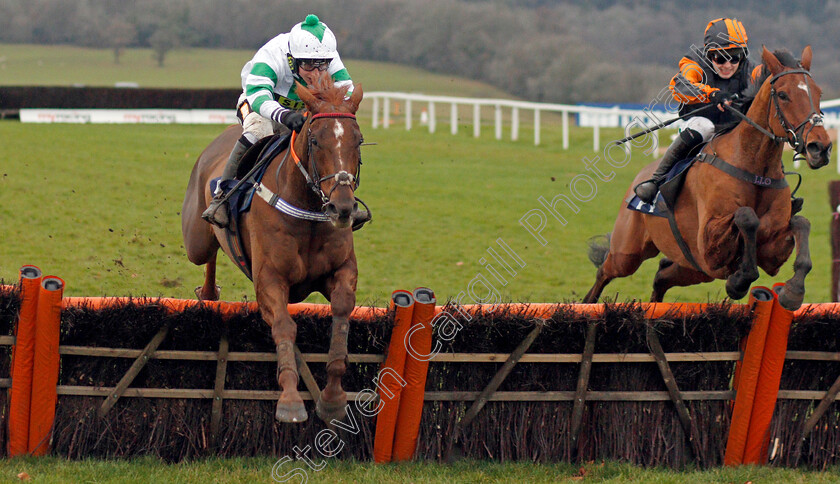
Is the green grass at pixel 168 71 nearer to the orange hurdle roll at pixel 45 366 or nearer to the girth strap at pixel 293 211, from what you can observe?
the girth strap at pixel 293 211

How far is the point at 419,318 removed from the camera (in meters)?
5.02

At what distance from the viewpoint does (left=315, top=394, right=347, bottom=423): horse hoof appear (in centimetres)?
476

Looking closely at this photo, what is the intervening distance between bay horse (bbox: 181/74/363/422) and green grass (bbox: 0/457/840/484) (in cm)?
38

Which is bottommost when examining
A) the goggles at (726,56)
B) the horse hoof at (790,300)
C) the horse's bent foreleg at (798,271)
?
the horse hoof at (790,300)

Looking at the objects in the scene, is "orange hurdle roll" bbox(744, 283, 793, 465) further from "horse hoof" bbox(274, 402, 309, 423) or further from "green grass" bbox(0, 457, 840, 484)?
"horse hoof" bbox(274, 402, 309, 423)

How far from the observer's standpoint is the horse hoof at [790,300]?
5.14m

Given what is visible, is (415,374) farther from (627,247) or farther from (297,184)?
(627,247)

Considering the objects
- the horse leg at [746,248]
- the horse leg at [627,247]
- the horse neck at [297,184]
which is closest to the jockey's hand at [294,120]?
the horse neck at [297,184]

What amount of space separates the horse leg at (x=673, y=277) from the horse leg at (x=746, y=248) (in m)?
1.27

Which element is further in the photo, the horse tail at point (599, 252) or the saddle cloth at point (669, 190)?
the horse tail at point (599, 252)

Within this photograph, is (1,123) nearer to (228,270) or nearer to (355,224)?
(228,270)

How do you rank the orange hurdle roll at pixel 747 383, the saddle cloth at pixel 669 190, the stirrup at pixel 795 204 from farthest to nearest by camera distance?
1. the saddle cloth at pixel 669 190
2. the stirrup at pixel 795 204
3. the orange hurdle roll at pixel 747 383

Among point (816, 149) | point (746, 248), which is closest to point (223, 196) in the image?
point (746, 248)

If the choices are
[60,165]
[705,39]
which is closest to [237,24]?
[60,165]
